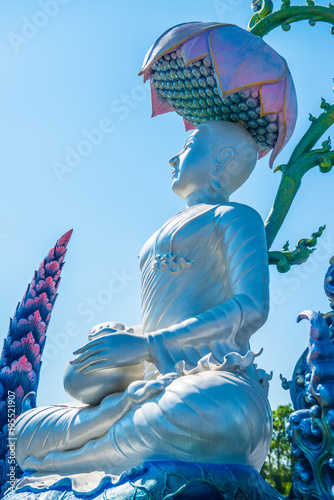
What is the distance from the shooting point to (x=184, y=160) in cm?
482

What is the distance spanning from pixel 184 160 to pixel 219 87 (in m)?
0.58

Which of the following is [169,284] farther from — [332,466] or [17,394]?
[17,394]

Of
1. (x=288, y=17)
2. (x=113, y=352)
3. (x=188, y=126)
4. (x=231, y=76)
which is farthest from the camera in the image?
(x=188, y=126)

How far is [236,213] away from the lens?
4.34m

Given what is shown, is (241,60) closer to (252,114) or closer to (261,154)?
(252,114)

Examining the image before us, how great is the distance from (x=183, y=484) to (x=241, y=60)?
2884mm

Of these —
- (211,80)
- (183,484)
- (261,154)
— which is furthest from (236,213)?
(183,484)

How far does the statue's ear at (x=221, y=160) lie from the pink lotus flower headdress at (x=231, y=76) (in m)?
0.29

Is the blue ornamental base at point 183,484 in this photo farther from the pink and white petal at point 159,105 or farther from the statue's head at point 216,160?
the pink and white petal at point 159,105

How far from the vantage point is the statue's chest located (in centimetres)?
433

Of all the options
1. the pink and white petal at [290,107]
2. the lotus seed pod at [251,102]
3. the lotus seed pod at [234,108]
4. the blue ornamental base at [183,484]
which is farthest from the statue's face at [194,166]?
the blue ornamental base at [183,484]

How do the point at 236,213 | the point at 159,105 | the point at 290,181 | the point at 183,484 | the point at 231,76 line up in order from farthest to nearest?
the point at 159,105 < the point at 290,181 < the point at 231,76 < the point at 236,213 < the point at 183,484

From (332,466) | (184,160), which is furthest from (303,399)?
(184,160)

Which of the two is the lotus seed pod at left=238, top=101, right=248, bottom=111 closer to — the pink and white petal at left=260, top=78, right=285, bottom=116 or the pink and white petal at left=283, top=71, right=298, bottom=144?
the pink and white petal at left=260, top=78, right=285, bottom=116
